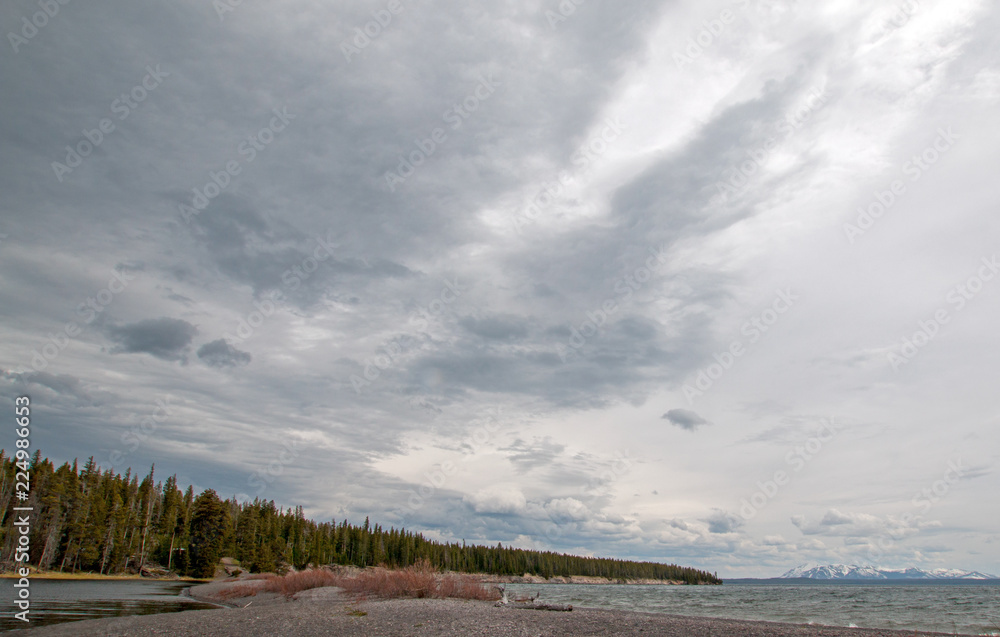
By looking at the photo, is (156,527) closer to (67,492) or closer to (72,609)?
(67,492)

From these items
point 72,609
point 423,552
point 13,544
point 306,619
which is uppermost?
point 306,619

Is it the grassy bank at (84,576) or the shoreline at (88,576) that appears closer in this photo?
the shoreline at (88,576)

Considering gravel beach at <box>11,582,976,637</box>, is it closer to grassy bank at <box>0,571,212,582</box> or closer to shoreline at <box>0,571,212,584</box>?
shoreline at <box>0,571,212,584</box>

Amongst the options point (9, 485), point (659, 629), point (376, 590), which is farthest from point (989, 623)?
point (9, 485)

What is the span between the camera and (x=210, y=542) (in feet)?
279

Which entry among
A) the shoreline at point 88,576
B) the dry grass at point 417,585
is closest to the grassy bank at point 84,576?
the shoreline at point 88,576

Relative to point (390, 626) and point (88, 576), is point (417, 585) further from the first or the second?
point (88, 576)

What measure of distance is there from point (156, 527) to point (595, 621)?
374 feet

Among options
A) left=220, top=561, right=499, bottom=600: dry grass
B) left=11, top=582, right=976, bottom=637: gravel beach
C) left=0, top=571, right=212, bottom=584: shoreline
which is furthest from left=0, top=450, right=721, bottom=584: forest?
left=11, top=582, right=976, bottom=637: gravel beach

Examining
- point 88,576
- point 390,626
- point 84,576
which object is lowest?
point 88,576

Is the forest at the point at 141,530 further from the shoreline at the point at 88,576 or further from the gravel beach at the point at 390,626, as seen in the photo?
the gravel beach at the point at 390,626

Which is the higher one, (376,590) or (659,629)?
(659,629)

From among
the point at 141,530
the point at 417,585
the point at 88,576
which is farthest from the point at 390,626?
the point at 141,530

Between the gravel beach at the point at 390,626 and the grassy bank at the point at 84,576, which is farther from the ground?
the gravel beach at the point at 390,626
